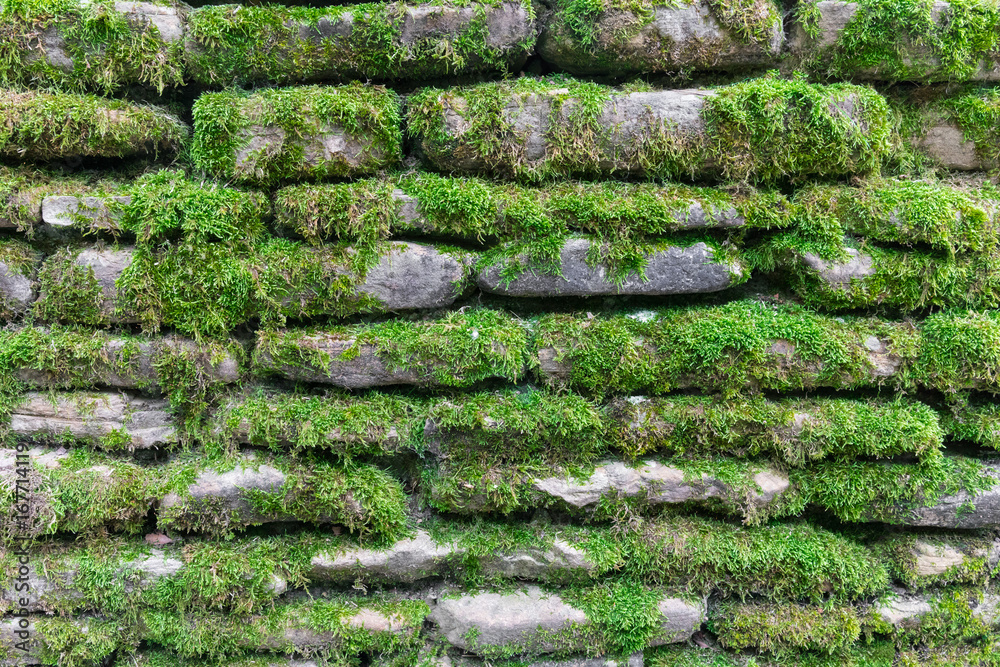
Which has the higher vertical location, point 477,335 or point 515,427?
point 477,335

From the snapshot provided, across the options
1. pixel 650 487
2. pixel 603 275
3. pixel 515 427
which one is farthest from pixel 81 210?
pixel 650 487

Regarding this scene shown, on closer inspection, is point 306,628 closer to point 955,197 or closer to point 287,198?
point 287,198

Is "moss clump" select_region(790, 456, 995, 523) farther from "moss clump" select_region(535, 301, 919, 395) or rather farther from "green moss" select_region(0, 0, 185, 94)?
"green moss" select_region(0, 0, 185, 94)

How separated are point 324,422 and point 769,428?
6.95 feet

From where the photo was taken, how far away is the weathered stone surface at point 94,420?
2729 mm

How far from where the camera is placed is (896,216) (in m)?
2.79

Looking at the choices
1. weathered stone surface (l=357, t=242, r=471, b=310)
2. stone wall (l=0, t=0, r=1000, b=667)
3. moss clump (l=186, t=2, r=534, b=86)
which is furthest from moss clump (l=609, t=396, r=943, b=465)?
moss clump (l=186, t=2, r=534, b=86)

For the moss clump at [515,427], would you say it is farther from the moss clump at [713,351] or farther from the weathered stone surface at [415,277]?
the weathered stone surface at [415,277]

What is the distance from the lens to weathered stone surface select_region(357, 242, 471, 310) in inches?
107

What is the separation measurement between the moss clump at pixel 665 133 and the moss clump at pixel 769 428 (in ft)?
3.71

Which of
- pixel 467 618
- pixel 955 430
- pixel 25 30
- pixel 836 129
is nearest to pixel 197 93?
pixel 25 30

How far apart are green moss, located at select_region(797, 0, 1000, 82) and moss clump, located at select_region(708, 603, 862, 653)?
2.67 m

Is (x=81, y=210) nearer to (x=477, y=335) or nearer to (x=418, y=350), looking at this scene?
(x=418, y=350)

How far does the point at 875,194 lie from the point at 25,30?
404cm
